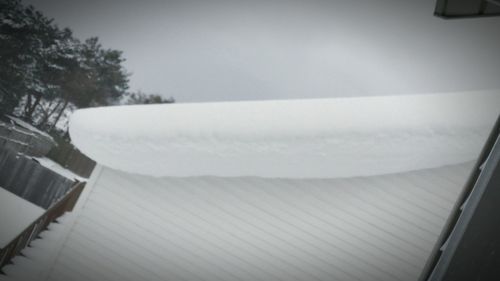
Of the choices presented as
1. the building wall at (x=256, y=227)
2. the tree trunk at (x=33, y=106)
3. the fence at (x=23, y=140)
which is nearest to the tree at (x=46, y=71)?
the tree trunk at (x=33, y=106)

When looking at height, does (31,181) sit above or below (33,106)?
below

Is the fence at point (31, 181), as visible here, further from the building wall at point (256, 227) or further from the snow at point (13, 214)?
the building wall at point (256, 227)

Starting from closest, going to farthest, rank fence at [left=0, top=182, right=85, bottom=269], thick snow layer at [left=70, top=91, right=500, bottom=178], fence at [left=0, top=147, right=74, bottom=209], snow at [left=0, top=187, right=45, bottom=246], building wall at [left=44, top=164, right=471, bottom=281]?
thick snow layer at [left=70, top=91, right=500, bottom=178], building wall at [left=44, top=164, right=471, bottom=281], fence at [left=0, top=182, right=85, bottom=269], snow at [left=0, top=187, right=45, bottom=246], fence at [left=0, top=147, right=74, bottom=209]

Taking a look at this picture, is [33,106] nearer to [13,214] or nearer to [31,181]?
[31,181]

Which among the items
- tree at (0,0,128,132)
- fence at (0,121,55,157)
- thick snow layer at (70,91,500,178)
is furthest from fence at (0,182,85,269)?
tree at (0,0,128,132)

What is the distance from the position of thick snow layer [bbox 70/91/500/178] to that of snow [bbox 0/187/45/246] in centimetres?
858

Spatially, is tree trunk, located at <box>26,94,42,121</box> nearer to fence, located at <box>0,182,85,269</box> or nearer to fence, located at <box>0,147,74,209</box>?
fence, located at <box>0,147,74,209</box>

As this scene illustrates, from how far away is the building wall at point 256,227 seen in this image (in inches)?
125

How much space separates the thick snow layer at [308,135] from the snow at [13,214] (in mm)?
8579

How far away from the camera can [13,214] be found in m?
12.5

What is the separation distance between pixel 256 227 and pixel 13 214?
38.1ft

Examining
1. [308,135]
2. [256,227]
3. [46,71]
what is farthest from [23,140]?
[308,135]

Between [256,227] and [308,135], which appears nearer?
[308,135]

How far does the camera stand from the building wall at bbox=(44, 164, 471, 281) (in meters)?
3.18
